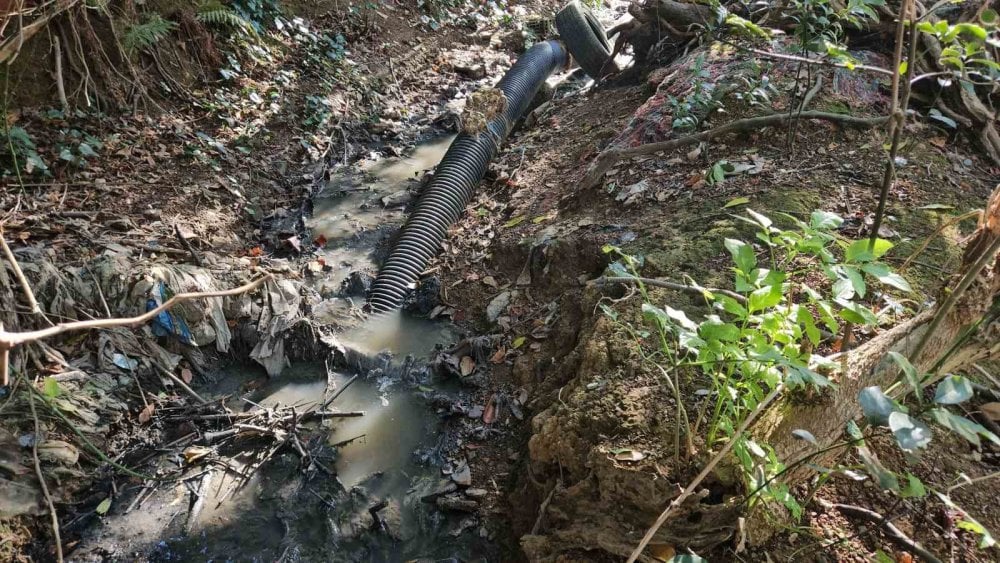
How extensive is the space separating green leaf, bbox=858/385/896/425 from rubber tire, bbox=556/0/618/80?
6592mm

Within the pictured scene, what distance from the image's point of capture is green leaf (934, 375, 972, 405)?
4.10 ft

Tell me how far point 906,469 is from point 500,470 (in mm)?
1915

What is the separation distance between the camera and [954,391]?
1.27m

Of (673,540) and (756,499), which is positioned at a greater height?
(756,499)

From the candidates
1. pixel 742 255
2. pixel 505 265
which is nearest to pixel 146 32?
pixel 505 265

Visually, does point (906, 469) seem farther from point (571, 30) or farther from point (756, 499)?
point (571, 30)

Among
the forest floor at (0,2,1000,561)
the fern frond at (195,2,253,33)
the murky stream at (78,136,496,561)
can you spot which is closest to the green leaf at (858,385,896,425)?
the forest floor at (0,2,1000,561)

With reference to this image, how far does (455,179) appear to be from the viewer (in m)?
5.56

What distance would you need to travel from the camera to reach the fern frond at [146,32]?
4895 mm

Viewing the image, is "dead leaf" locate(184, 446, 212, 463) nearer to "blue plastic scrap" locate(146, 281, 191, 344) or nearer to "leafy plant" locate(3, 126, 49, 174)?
"blue plastic scrap" locate(146, 281, 191, 344)

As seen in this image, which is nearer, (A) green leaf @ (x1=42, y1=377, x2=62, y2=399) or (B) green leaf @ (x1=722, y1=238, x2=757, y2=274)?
(B) green leaf @ (x1=722, y1=238, x2=757, y2=274)

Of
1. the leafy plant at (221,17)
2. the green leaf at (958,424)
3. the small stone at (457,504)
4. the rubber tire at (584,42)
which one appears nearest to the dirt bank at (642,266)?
the small stone at (457,504)

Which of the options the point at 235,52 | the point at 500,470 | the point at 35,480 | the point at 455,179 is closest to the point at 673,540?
the point at 500,470

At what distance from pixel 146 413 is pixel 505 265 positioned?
2606 millimetres
